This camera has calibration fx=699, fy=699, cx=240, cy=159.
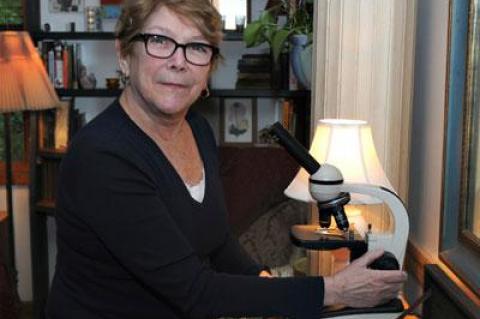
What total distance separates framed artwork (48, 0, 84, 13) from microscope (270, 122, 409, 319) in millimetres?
2832

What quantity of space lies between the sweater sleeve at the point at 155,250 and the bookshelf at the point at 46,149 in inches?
90.0

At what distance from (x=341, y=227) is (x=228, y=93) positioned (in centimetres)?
235

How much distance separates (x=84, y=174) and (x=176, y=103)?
26 cm

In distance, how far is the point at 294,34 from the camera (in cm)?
289

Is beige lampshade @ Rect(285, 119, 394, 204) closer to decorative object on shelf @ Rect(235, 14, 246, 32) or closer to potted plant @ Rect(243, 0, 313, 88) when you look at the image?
potted plant @ Rect(243, 0, 313, 88)

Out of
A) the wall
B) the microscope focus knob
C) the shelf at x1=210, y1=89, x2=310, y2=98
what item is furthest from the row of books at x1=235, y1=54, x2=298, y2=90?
the microscope focus knob

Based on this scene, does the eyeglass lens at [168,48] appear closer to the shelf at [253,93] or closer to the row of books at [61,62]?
the shelf at [253,93]

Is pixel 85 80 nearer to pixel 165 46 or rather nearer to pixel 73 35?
pixel 73 35

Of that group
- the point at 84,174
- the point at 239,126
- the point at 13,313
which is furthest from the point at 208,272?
the point at 239,126

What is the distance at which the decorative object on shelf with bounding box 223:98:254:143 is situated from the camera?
3.94m

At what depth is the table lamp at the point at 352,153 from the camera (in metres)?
1.65

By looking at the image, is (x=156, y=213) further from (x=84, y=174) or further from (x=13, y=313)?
(x=13, y=313)

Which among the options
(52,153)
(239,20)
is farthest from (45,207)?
(239,20)

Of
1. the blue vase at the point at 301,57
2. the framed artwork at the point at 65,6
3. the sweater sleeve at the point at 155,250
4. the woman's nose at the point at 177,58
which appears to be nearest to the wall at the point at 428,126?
the sweater sleeve at the point at 155,250
